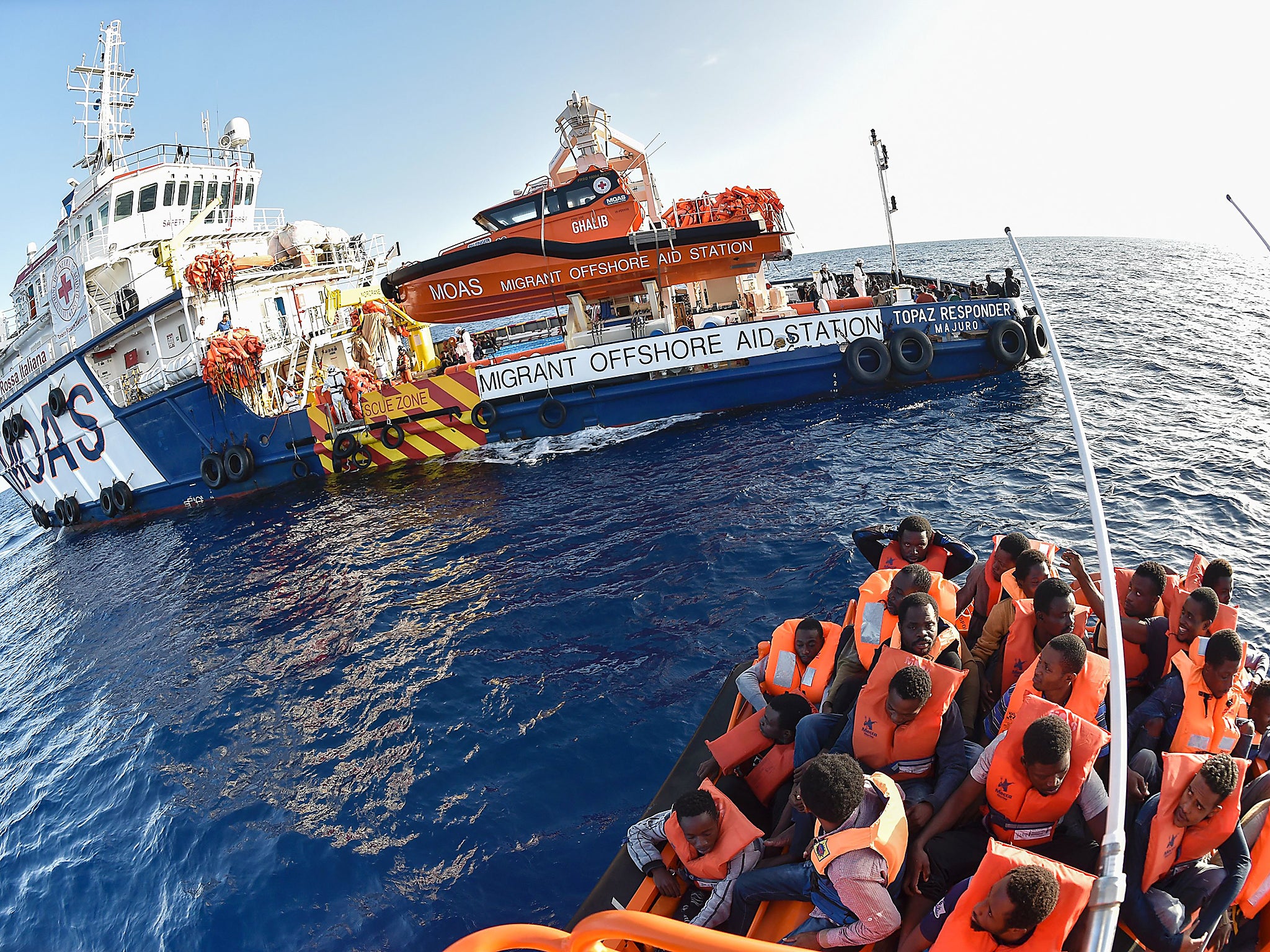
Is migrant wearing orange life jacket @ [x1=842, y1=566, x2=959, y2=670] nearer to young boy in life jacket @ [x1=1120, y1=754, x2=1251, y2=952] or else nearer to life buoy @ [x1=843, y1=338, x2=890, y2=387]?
young boy in life jacket @ [x1=1120, y1=754, x2=1251, y2=952]

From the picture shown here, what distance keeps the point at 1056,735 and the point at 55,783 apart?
378 inches

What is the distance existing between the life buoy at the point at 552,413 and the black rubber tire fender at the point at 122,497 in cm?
1055

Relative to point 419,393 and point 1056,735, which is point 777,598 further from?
point 419,393

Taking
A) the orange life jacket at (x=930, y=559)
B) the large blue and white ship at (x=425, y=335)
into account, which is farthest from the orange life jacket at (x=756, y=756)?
the large blue and white ship at (x=425, y=335)

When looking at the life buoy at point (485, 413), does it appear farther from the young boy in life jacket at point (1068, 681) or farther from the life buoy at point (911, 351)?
the young boy in life jacket at point (1068, 681)

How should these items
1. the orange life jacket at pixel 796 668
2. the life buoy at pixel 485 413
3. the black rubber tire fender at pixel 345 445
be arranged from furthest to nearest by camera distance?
1. the black rubber tire fender at pixel 345 445
2. the life buoy at pixel 485 413
3. the orange life jacket at pixel 796 668

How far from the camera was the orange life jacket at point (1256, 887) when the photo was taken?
10.5 feet

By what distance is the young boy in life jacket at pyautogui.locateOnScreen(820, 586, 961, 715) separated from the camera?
168 inches

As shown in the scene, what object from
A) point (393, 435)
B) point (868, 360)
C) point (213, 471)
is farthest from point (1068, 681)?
point (213, 471)

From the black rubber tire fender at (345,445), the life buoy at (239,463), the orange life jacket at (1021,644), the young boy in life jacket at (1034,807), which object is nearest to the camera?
the young boy in life jacket at (1034,807)

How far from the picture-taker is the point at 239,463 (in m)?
15.7

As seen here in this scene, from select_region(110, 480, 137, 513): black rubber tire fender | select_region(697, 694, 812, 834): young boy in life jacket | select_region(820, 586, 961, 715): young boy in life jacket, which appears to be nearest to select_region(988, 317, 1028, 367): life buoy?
select_region(820, 586, 961, 715): young boy in life jacket

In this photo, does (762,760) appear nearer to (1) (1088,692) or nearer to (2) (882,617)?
(2) (882,617)

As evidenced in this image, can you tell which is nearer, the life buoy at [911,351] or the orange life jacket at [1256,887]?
the orange life jacket at [1256,887]
